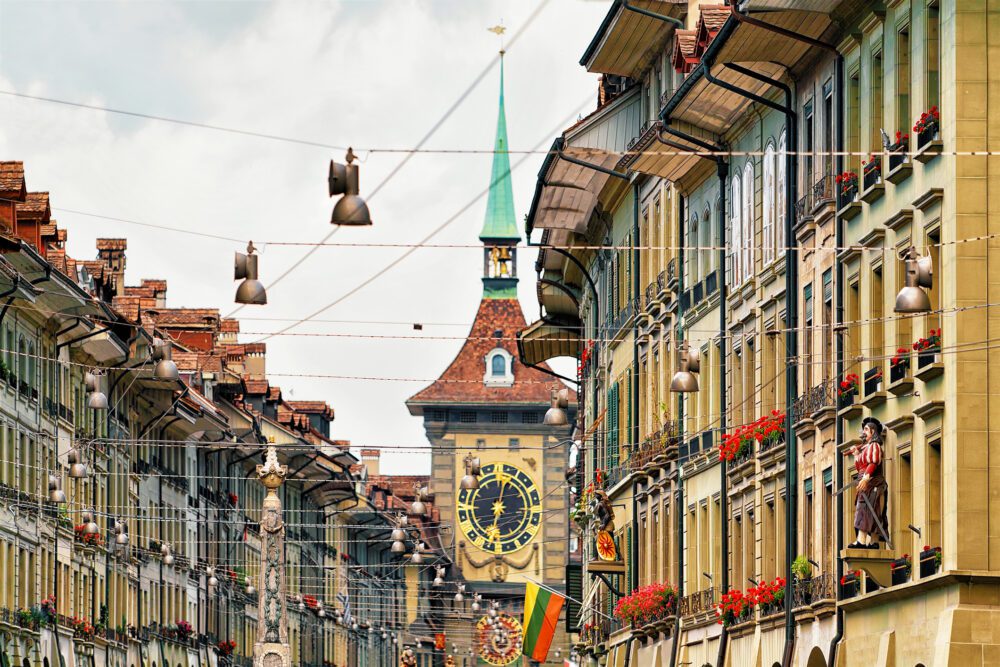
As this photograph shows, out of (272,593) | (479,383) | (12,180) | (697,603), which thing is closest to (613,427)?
(697,603)

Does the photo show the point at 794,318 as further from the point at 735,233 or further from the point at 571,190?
the point at 571,190

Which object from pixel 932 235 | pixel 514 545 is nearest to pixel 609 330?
pixel 932 235

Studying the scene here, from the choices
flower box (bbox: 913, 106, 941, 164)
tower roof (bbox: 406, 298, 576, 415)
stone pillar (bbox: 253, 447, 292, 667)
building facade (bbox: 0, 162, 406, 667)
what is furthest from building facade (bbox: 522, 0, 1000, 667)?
tower roof (bbox: 406, 298, 576, 415)

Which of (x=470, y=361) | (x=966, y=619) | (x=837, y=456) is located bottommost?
(x=966, y=619)

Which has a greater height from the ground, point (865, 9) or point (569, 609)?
point (865, 9)

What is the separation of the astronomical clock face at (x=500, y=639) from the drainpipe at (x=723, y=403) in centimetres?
13549

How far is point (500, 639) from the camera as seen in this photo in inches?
7549

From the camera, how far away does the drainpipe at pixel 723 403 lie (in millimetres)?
53188

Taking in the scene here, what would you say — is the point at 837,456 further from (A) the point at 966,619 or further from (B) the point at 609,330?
(B) the point at 609,330

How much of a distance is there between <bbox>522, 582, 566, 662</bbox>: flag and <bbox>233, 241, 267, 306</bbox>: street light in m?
41.8

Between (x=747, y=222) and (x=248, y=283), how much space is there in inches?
762

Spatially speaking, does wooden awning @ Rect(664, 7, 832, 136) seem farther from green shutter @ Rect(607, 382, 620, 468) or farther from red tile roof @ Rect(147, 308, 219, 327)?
red tile roof @ Rect(147, 308, 219, 327)

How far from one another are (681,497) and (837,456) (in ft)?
54.0

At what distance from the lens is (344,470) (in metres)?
133
